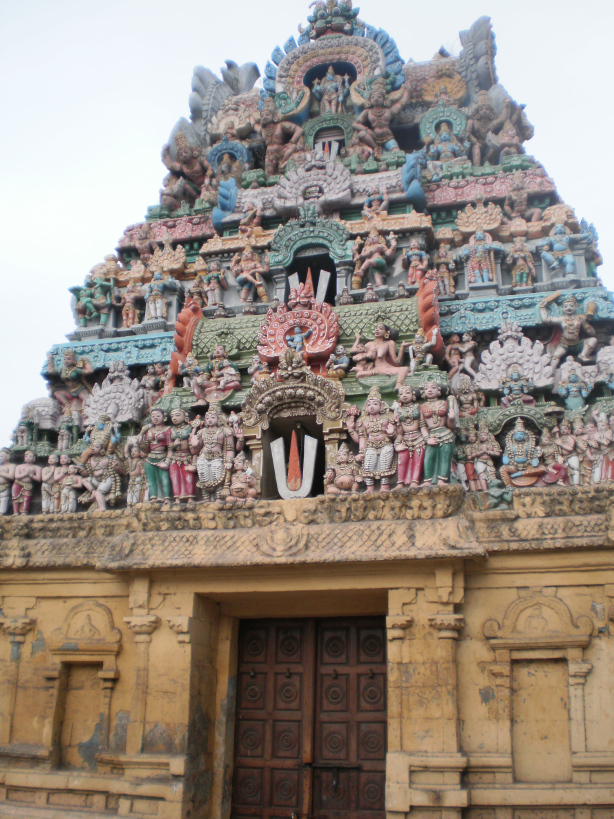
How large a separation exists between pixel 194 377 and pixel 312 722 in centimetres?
610

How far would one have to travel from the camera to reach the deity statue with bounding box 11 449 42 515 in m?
13.7

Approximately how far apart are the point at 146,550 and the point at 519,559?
5.51m

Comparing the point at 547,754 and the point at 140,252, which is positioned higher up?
the point at 140,252

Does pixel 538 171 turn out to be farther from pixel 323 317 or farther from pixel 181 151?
pixel 181 151

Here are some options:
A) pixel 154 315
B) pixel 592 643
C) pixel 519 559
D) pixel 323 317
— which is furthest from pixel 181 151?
pixel 592 643

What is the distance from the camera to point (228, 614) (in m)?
12.4

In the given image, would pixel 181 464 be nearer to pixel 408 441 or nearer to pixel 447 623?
pixel 408 441

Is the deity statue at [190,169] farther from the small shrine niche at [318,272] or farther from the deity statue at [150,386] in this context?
the deity statue at [150,386]

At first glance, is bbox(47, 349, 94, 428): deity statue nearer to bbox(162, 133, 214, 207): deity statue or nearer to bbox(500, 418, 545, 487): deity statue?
bbox(162, 133, 214, 207): deity statue

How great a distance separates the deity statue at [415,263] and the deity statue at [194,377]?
4.19 metres

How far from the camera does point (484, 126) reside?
55.8 ft

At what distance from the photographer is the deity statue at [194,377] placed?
1335 cm

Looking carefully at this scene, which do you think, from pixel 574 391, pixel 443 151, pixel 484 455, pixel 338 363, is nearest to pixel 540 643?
pixel 484 455

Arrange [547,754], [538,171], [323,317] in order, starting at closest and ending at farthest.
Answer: [547,754], [323,317], [538,171]
